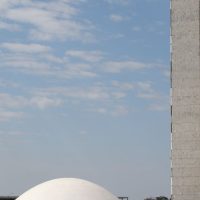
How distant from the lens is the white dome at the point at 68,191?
30906 millimetres

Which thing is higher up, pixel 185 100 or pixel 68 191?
pixel 185 100

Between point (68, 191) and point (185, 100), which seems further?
point (185, 100)

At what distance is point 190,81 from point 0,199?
37400 mm

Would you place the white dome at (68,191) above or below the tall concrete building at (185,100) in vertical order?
below

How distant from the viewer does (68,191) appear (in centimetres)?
3119

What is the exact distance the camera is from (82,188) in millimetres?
31859

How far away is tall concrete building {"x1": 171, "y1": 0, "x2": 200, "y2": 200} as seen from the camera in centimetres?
6247

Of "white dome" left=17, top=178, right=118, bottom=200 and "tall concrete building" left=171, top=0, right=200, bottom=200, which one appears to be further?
"tall concrete building" left=171, top=0, right=200, bottom=200

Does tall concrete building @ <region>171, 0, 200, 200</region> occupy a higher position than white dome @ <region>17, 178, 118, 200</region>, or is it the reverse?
tall concrete building @ <region>171, 0, 200, 200</region>

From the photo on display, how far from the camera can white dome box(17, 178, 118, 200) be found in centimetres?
3091

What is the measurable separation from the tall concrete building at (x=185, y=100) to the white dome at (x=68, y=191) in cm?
3068

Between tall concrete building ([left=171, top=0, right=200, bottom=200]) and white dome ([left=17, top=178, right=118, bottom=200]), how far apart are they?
30678 millimetres

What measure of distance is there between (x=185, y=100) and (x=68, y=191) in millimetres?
34499

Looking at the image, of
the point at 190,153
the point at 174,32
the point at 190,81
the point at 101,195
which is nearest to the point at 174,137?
the point at 190,153
